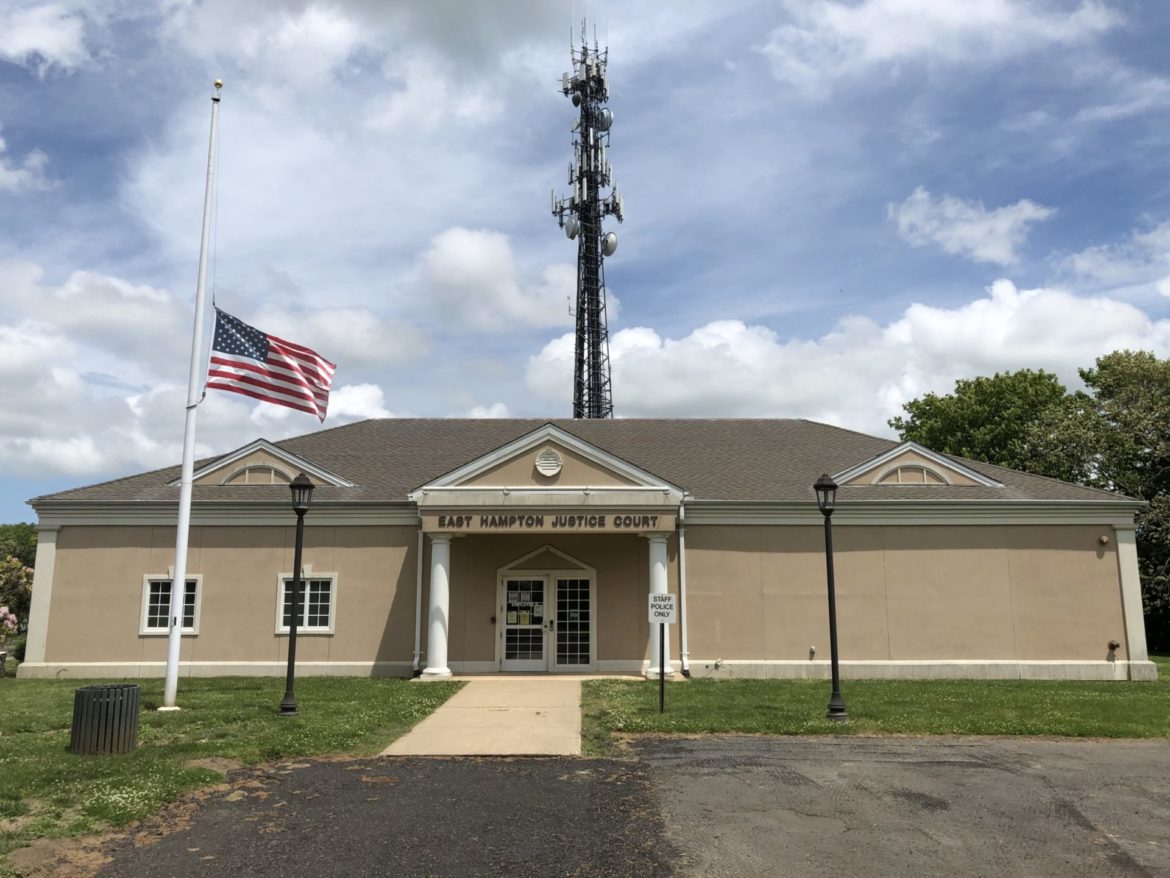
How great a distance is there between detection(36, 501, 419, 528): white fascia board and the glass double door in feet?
9.68

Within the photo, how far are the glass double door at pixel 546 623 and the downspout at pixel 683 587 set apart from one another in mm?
2050

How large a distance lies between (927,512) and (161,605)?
17341mm

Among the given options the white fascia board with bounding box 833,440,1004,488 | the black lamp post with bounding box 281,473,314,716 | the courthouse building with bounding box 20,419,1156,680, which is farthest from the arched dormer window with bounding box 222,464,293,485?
the white fascia board with bounding box 833,440,1004,488

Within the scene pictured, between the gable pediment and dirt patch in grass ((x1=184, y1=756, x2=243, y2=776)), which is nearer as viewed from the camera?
dirt patch in grass ((x1=184, y1=756, x2=243, y2=776))

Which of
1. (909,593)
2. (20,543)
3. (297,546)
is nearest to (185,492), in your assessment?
(297,546)

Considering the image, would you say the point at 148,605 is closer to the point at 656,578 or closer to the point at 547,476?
the point at 547,476

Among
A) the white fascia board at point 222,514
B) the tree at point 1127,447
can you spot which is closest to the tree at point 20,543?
the white fascia board at point 222,514

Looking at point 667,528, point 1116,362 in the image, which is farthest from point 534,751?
point 1116,362

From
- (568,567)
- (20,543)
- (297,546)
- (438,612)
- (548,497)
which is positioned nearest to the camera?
(297,546)

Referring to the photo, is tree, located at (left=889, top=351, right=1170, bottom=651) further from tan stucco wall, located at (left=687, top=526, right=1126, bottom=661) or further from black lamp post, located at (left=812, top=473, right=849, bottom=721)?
black lamp post, located at (left=812, top=473, right=849, bottom=721)

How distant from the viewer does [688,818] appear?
764 centimetres

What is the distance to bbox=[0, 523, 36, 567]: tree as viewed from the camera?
63.0 metres

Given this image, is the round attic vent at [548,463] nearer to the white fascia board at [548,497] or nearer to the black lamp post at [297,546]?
the white fascia board at [548,497]

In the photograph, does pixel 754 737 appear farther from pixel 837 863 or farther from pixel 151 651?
pixel 151 651
